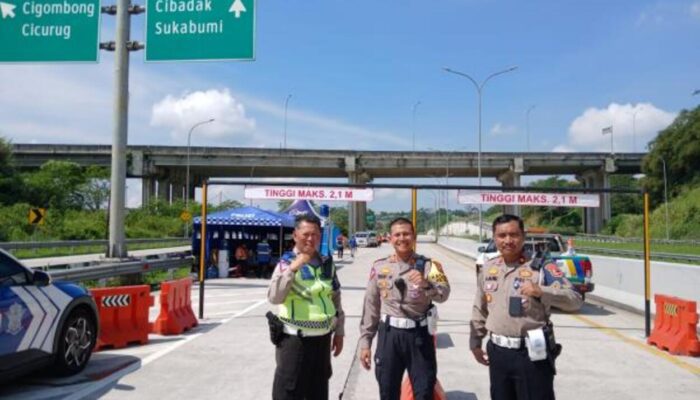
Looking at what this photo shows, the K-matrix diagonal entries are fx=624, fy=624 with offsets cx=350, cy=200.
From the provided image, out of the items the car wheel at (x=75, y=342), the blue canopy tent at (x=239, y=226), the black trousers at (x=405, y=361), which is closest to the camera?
the black trousers at (x=405, y=361)

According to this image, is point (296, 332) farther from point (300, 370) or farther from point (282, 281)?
point (282, 281)

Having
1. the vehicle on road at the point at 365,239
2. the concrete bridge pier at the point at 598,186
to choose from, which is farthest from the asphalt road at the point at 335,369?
the concrete bridge pier at the point at 598,186

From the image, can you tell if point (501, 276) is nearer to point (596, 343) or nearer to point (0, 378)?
point (0, 378)

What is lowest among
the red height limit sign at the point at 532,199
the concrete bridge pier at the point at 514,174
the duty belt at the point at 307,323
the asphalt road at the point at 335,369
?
the asphalt road at the point at 335,369

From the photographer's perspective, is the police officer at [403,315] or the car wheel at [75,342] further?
the car wheel at [75,342]

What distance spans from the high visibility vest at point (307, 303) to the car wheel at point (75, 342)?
3902 millimetres

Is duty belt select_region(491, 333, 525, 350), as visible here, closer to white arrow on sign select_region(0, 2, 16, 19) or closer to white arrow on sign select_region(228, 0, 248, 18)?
white arrow on sign select_region(228, 0, 248, 18)

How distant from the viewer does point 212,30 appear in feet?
47.9

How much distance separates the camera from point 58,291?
7148 mm

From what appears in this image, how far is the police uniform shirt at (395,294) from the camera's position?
15.7 feet

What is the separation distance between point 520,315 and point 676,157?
222 feet

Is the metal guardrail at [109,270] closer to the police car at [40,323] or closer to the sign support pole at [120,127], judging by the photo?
the sign support pole at [120,127]

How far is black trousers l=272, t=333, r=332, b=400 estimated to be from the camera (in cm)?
436

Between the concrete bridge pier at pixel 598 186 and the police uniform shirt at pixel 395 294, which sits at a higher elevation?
the concrete bridge pier at pixel 598 186
